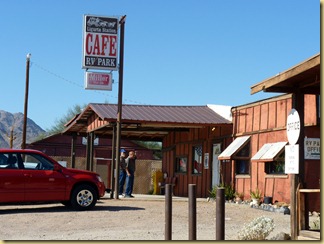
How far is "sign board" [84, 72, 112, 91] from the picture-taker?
21.9m

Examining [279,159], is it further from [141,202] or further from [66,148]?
[66,148]

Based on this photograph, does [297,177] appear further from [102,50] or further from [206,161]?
[206,161]

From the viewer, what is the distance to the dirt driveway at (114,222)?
12305 mm

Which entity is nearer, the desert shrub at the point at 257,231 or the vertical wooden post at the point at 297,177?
the desert shrub at the point at 257,231

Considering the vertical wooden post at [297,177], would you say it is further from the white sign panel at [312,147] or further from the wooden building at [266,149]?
the white sign panel at [312,147]

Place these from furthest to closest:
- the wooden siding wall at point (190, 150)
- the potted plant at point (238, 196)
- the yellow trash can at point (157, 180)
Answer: the yellow trash can at point (157, 180)
the wooden siding wall at point (190, 150)
the potted plant at point (238, 196)

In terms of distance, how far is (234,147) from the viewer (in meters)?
21.5

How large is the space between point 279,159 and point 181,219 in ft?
16.8

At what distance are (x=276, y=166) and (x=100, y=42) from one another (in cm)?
704

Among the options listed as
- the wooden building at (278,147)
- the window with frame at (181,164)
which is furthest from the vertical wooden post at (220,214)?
the window with frame at (181,164)

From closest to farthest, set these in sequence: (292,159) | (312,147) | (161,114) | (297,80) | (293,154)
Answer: (293,154)
(292,159)
(297,80)
(312,147)
(161,114)

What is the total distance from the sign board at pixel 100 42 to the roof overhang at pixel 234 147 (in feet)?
15.1

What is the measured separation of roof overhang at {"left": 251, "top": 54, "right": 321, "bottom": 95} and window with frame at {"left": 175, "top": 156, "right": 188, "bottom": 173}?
15601 mm

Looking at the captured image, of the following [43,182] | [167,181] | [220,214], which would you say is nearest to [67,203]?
[43,182]
